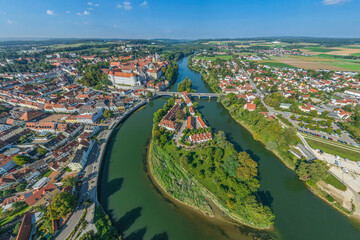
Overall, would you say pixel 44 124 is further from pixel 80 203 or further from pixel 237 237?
pixel 237 237

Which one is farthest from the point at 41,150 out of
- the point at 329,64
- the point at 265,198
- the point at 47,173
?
the point at 329,64

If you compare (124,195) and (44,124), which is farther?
(44,124)

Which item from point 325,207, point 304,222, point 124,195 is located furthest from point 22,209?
point 325,207

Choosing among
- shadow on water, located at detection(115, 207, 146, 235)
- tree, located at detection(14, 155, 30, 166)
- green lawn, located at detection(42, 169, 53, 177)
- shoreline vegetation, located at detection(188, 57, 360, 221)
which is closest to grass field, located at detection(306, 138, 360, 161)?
shoreline vegetation, located at detection(188, 57, 360, 221)

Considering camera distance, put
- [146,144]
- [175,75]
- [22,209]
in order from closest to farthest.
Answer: [22,209], [146,144], [175,75]

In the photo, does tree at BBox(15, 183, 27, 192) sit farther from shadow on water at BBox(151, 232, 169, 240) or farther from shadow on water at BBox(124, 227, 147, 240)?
shadow on water at BBox(151, 232, 169, 240)

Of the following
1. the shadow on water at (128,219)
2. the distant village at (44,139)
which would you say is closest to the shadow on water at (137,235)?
the shadow on water at (128,219)

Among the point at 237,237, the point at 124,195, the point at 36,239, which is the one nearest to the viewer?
the point at 36,239
